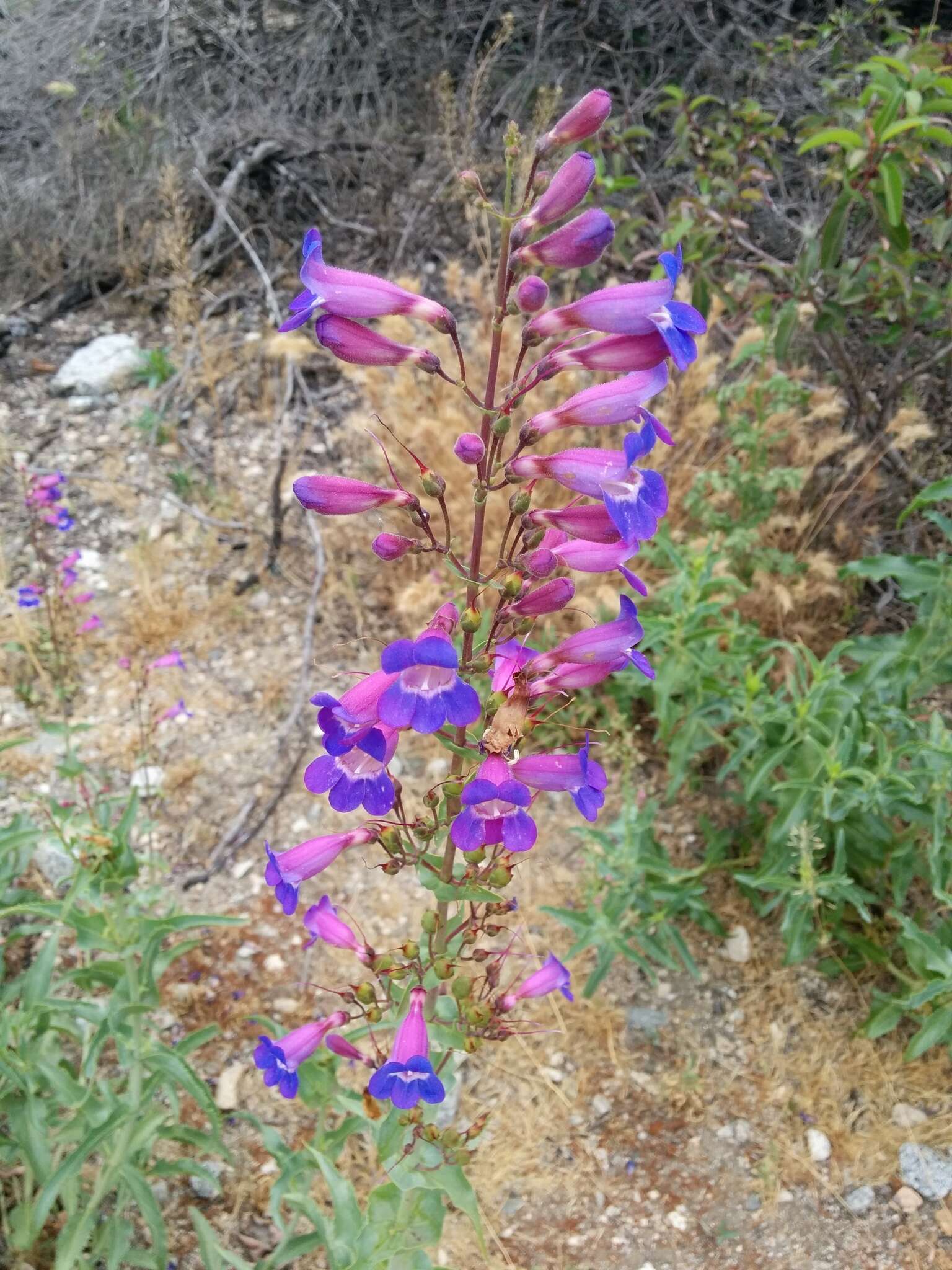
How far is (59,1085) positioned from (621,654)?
6.39 feet

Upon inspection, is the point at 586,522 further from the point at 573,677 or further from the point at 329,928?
the point at 329,928

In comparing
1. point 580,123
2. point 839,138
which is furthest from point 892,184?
point 580,123

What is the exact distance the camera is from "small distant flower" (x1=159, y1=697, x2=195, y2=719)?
420 centimetres

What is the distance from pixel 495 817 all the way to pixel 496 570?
0.46 metres

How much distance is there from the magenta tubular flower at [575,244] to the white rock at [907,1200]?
9.67ft

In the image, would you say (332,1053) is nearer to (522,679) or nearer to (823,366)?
(522,679)

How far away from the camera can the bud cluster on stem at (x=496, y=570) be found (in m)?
1.65

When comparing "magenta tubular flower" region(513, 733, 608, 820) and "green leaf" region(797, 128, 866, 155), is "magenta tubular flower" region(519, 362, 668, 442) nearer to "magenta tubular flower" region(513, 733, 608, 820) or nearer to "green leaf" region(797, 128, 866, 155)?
"magenta tubular flower" region(513, 733, 608, 820)

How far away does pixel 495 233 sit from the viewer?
7383mm

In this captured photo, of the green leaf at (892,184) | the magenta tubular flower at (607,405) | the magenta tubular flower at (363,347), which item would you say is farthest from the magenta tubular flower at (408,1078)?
the green leaf at (892,184)

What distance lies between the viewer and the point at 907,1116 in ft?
10.4

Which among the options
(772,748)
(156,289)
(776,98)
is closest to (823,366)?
(776,98)

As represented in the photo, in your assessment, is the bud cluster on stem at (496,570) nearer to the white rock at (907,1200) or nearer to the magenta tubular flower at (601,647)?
the magenta tubular flower at (601,647)

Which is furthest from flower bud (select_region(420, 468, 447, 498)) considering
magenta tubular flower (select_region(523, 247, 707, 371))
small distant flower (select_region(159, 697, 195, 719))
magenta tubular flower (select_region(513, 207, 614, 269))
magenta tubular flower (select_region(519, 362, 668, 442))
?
small distant flower (select_region(159, 697, 195, 719))
